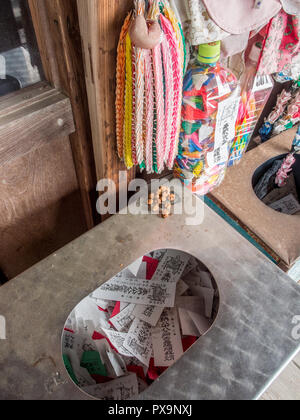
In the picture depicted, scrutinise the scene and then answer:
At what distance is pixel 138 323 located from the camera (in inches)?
39.5

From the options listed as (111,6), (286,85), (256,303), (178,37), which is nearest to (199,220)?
(256,303)

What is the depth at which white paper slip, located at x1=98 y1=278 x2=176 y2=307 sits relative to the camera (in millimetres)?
1002

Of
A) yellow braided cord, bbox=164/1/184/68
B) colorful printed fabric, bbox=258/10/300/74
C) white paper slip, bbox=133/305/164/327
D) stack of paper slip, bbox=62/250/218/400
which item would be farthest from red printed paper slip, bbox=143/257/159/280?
colorful printed fabric, bbox=258/10/300/74

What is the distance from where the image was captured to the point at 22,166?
920mm

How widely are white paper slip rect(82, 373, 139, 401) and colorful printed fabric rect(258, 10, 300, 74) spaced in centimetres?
109

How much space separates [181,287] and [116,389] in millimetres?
384

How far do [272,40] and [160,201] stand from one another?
2.04 ft

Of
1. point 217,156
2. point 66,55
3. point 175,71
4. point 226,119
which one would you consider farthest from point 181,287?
point 66,55

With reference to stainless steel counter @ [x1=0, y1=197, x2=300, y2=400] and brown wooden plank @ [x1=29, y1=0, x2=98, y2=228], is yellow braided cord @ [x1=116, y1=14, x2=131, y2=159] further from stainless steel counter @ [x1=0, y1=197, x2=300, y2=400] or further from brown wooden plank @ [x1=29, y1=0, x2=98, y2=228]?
stainless steel counter @ [x1=0, y1=197, x2=300, y2=400]

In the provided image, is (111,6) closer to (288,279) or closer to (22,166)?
(22,166)

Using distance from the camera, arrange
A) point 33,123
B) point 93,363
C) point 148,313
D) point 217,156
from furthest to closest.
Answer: point 217,156 → point 148,313 → point 93,363 → point 33,123

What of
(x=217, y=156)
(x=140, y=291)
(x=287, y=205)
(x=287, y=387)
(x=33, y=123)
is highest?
(x=33, y=123)

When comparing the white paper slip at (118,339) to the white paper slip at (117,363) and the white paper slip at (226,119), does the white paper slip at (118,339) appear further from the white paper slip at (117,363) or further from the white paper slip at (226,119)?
the white paper slip at (226,119)

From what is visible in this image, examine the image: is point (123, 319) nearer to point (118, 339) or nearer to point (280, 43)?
point (118, 339)
